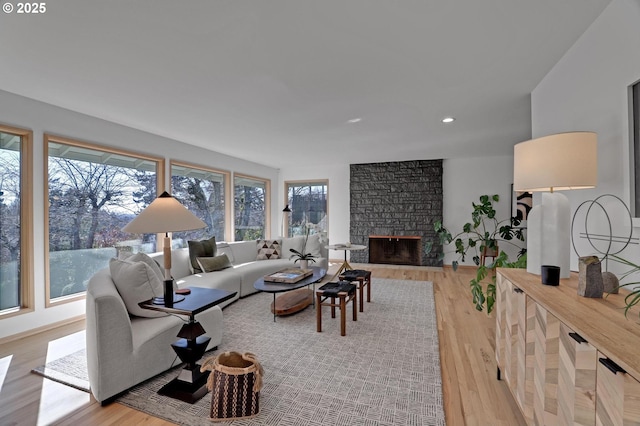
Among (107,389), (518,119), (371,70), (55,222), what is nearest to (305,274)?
(107,389)

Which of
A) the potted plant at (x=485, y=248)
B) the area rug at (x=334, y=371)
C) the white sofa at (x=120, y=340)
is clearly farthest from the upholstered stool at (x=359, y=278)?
the white sofa at (x=120, y=340)

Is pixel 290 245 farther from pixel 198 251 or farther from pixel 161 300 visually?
pixel 161 300

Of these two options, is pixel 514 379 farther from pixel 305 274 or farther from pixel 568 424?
pixel 305 274

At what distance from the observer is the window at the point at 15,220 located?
2928mm

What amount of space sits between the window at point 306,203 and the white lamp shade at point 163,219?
224 inches

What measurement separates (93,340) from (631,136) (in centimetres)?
335

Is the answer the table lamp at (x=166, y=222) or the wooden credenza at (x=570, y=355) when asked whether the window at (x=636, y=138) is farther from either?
the table lamp at (x=166, y=222)

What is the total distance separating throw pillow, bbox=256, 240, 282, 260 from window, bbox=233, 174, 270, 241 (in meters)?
1.26

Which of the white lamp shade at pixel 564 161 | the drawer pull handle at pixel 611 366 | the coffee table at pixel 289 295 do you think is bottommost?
the coffee table at pixel 289 295

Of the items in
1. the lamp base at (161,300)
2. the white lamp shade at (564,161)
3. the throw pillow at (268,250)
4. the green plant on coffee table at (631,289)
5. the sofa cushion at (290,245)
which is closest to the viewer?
Answer: the green plant on coffee table at (631,289)

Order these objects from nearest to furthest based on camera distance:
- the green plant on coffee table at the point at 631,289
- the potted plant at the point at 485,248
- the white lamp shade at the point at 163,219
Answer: the green plant on coffee table at the point at 631,289 < the white lamp shade at the point at 163,219 < the potted plant at the point at 485,248

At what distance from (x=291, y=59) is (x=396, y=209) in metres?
5.12

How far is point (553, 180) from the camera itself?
1.52 m

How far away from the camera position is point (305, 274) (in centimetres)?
380
